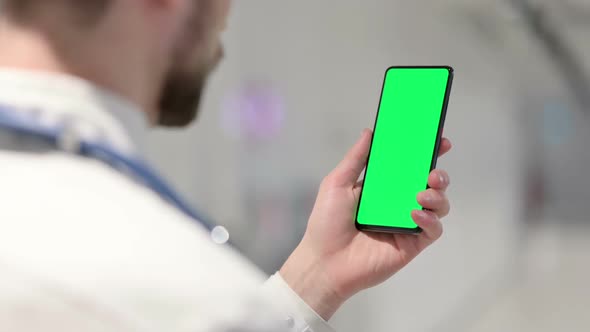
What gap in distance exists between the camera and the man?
1.00 ft

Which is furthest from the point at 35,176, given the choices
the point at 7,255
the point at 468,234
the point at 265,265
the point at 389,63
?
the point at 468,234

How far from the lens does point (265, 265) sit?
146 centimetres

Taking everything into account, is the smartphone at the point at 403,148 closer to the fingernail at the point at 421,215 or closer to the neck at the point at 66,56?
the fingernail at the point at 421,215

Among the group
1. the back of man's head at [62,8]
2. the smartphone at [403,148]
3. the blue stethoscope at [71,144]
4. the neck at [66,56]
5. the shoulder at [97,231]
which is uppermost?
the smartphone at [403,148]

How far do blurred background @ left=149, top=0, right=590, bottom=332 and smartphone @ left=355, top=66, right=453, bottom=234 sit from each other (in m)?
0.78

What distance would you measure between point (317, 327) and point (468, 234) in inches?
39.7

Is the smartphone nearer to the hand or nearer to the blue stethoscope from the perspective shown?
the hand

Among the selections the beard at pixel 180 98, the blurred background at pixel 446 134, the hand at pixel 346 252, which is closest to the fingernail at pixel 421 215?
the hand at pixel 346 252

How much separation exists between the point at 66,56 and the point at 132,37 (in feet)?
0.11

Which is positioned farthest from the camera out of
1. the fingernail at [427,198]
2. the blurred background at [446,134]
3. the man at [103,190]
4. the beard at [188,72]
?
the blurred background at [446,134]

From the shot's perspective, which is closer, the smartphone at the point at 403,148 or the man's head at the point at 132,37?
the man's head at the point at 132,37

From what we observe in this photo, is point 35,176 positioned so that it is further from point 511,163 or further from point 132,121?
point 511,163

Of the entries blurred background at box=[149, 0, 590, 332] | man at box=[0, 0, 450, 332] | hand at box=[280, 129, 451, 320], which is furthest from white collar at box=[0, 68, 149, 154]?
blurred background at box=[149, 0, 590, 332]

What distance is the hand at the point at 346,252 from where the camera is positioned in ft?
2.17
